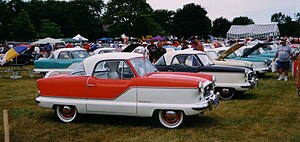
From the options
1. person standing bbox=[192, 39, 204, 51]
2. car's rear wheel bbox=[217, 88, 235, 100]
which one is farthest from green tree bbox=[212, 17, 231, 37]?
car's rear wheel bbox=[217, 88, 235, 100]

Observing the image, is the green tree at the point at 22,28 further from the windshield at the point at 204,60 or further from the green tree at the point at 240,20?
the green tree at the point at 240,20

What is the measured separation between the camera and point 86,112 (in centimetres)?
805

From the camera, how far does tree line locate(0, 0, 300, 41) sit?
2638 inches

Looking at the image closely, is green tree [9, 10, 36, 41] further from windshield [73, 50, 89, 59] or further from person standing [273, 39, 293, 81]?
person standing [273, 39, 293, 81]

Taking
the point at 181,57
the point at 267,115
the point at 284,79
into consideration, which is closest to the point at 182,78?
the point at 267,115

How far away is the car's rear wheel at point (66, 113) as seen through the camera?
8.31 metres

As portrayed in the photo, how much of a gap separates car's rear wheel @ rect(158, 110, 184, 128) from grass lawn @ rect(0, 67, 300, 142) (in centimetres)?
16

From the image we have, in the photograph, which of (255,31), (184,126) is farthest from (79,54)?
(255,31)

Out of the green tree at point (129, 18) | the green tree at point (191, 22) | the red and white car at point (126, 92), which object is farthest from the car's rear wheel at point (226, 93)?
the green tree at point (191, 22)

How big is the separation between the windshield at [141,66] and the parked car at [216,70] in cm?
256

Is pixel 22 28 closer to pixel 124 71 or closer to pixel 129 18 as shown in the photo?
pixel 129 18

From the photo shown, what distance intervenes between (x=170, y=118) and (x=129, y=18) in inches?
2376

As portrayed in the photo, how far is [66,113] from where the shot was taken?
841 cm

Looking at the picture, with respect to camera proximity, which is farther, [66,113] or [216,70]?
[216,70]
